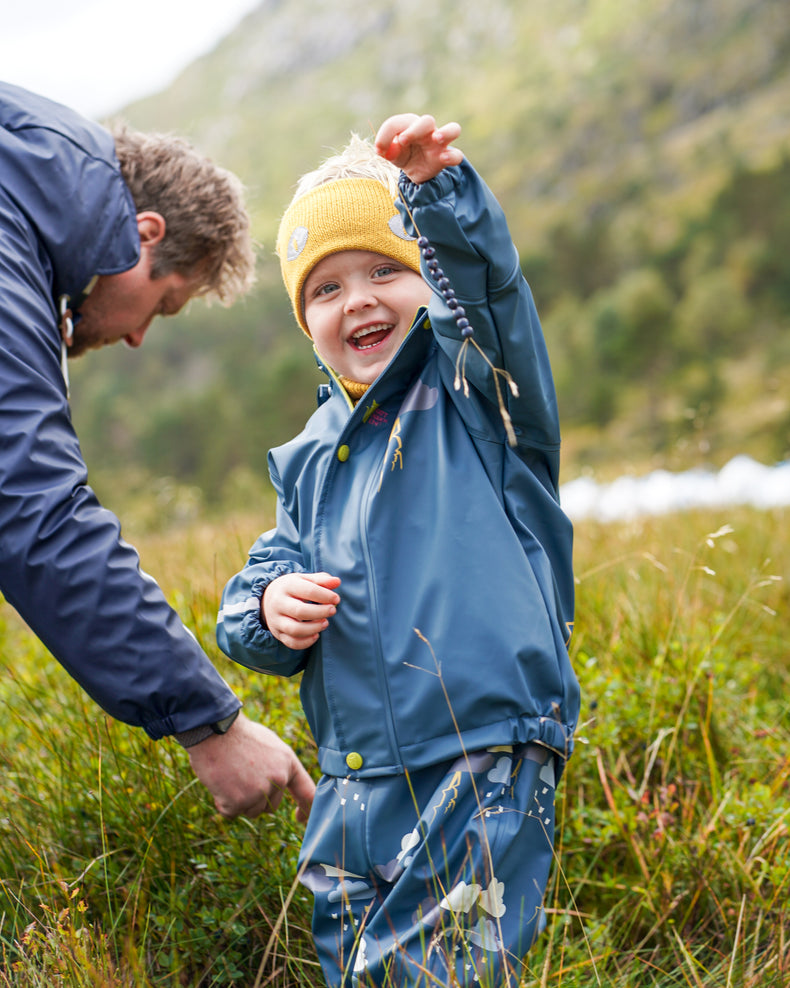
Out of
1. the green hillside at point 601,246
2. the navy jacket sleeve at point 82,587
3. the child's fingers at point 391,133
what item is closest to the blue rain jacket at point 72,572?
the navy jacket sleeve at point 82,587

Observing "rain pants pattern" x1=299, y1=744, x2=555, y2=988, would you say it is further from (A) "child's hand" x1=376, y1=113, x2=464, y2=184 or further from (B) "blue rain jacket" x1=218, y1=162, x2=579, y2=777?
(A) "child's hand" x1=376, y1=113, x2=464, y2=184

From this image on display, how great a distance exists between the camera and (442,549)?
185 centimetres

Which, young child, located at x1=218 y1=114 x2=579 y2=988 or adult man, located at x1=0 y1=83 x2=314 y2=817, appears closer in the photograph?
young child, located at x1=218 y1=114 x2=579 y2=988

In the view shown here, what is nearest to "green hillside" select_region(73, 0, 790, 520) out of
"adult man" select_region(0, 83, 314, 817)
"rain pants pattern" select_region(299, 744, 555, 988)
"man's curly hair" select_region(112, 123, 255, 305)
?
"man's curly hair" select_region(112, 123, 255, 305)

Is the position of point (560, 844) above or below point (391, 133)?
below

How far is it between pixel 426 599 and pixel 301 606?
0.84ft

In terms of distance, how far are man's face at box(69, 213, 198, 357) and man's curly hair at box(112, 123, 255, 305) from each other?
0.15 ft

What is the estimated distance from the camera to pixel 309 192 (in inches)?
83.5

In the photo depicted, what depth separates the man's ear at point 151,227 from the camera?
3.14m

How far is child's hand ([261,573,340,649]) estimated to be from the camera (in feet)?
5.97

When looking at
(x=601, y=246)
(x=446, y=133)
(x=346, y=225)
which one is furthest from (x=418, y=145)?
(x=601, y=246)

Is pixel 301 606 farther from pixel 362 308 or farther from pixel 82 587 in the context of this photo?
pixel 362 308

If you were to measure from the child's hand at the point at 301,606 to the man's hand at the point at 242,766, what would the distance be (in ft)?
1.06

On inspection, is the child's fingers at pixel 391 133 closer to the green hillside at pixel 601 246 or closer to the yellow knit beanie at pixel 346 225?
the yellow knit beanie at pixel 346 225
